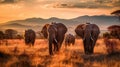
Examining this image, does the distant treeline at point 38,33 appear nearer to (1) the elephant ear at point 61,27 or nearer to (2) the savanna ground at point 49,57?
(2) the savanna ground at point 49,57

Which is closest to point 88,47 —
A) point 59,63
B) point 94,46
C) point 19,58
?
point 94,46

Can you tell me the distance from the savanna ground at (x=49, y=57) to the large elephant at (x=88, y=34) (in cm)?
14

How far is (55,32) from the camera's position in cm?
911

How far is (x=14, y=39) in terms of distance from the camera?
904 centimetres

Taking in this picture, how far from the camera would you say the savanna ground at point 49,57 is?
27.1 ft

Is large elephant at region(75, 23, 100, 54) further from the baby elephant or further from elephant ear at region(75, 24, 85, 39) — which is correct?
the baby elephant

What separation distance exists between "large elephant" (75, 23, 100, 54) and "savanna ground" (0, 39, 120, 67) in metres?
0.14

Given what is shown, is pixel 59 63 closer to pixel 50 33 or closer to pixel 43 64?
pixel 43 64

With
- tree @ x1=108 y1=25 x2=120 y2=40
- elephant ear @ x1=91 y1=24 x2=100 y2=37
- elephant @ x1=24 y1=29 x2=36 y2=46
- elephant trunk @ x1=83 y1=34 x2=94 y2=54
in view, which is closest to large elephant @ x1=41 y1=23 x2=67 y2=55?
elephant trunk @ x1=83 y1=34 x2=94 y2=54

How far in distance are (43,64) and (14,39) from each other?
1.12 m

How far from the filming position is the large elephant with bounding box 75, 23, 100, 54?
8.88 metres

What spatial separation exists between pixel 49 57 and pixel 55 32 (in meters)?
0.73

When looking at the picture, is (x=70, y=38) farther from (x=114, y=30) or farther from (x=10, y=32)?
(x=10, y=32)

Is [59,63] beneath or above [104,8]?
beneath
